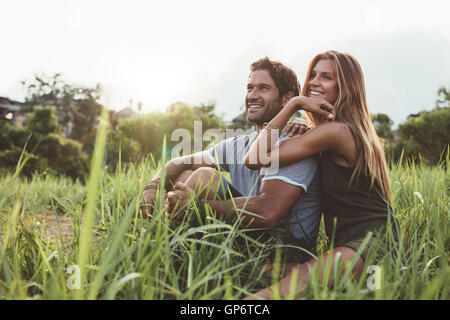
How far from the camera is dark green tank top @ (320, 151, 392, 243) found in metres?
1.61

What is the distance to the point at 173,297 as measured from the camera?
4.03ft

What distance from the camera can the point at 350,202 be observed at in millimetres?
1644

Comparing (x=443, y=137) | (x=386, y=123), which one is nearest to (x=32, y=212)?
(x=443, y=137)

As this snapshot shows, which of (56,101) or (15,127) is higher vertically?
(56,101)

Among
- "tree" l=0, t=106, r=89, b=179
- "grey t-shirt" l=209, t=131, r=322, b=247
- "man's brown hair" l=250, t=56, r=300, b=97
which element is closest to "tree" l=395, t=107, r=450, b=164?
"man's brown hair" l=250, t=56, r=300, b=97

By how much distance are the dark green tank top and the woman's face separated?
1.26 feet

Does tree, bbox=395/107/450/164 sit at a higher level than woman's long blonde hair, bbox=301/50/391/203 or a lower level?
higher

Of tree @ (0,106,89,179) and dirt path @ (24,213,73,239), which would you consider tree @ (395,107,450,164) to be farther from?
tree @ (0,106,89,179)

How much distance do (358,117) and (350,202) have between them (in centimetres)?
50

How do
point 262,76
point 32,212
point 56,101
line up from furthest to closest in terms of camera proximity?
point 56,101 < point 32,212 < point 262,76

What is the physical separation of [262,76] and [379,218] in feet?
4.43

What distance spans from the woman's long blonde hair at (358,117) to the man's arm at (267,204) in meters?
0.35

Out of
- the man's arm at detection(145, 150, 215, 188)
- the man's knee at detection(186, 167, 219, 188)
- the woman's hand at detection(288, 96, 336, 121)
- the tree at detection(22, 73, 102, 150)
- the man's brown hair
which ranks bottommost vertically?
the man's knee at detection(186, 167, 219, 188)
